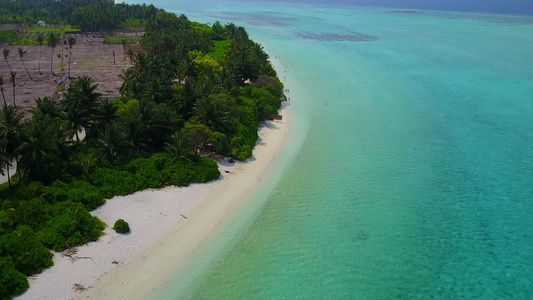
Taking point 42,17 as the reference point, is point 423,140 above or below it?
below

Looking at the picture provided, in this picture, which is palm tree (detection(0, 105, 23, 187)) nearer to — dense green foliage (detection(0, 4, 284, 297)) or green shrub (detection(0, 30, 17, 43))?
dense green foliage (detection(0, 4, 284, 297))

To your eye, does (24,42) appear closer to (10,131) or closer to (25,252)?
(10,131)

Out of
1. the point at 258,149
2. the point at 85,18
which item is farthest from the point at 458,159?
the point at 85,18

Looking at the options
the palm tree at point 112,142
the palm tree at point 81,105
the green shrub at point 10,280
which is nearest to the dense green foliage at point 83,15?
the palm tree at point 81,105

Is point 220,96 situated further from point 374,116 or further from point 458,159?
point 458,159

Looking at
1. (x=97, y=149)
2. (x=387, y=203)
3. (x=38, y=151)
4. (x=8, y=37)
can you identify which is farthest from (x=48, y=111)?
(x=8, y=37)

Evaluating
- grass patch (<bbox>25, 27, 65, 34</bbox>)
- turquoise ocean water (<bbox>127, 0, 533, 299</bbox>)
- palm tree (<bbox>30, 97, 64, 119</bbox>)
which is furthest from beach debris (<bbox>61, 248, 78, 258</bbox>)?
grass patch (<bbox>25, 27, 65, 34</bbox>)

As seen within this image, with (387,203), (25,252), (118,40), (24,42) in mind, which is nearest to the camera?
(25,252)
